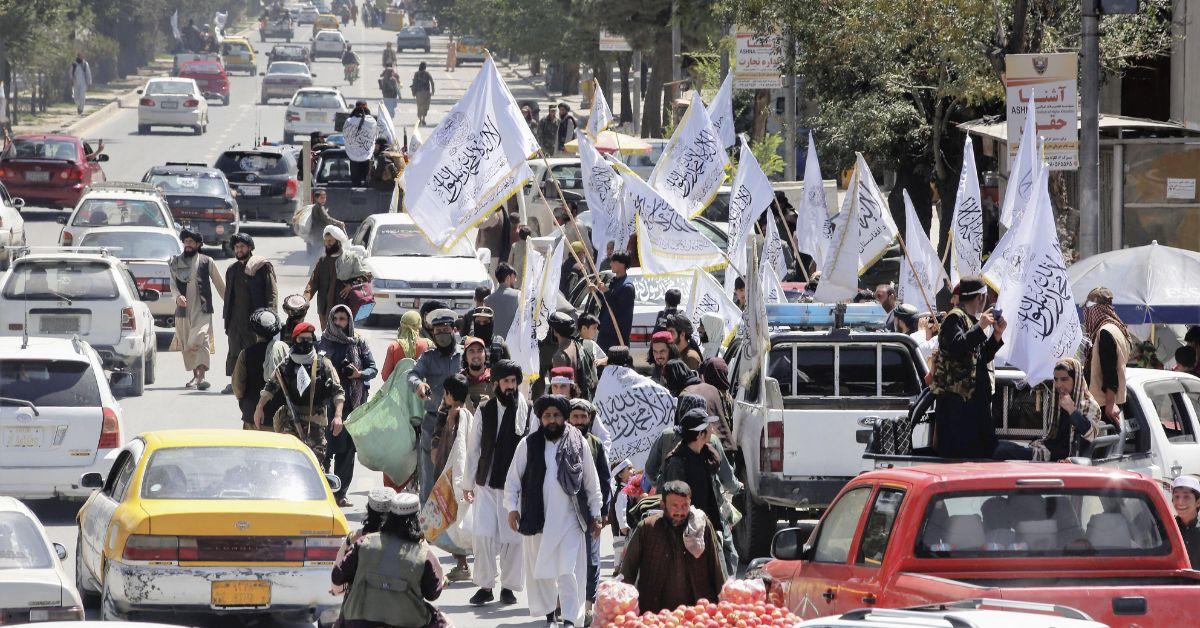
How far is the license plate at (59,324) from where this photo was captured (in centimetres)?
2008

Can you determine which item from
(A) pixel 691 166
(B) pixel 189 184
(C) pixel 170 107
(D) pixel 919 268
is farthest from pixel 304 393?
(C) pixel 170 107

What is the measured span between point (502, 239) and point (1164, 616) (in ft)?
66.5

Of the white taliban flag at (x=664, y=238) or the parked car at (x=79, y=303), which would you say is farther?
the parked car at (x=79, y=303)

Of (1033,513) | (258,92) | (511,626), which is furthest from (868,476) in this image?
(258,92)

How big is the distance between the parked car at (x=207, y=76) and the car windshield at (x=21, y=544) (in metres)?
59.2

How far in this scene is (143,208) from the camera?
2766 centimetres

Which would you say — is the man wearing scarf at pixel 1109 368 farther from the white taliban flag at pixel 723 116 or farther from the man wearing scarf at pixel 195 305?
the man wearing scarf at pixel 195 305

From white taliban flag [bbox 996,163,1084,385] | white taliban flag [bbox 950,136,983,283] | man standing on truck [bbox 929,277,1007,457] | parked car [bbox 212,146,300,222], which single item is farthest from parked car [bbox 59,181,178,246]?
man standing on truck [bbox 929,277,1007,457]

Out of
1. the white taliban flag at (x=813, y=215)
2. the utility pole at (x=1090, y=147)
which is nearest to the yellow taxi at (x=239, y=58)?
the white taliban flag at (x=813, y=215)

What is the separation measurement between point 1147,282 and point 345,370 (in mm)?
7271

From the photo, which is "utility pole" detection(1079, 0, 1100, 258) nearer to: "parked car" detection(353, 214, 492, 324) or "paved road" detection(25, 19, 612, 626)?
"paved road" detection(25, 19, 612, 626)

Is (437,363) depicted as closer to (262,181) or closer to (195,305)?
(195,305)

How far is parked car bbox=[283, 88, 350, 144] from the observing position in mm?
52969

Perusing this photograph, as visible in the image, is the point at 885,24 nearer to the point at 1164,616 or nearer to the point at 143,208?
the point at 143,208
